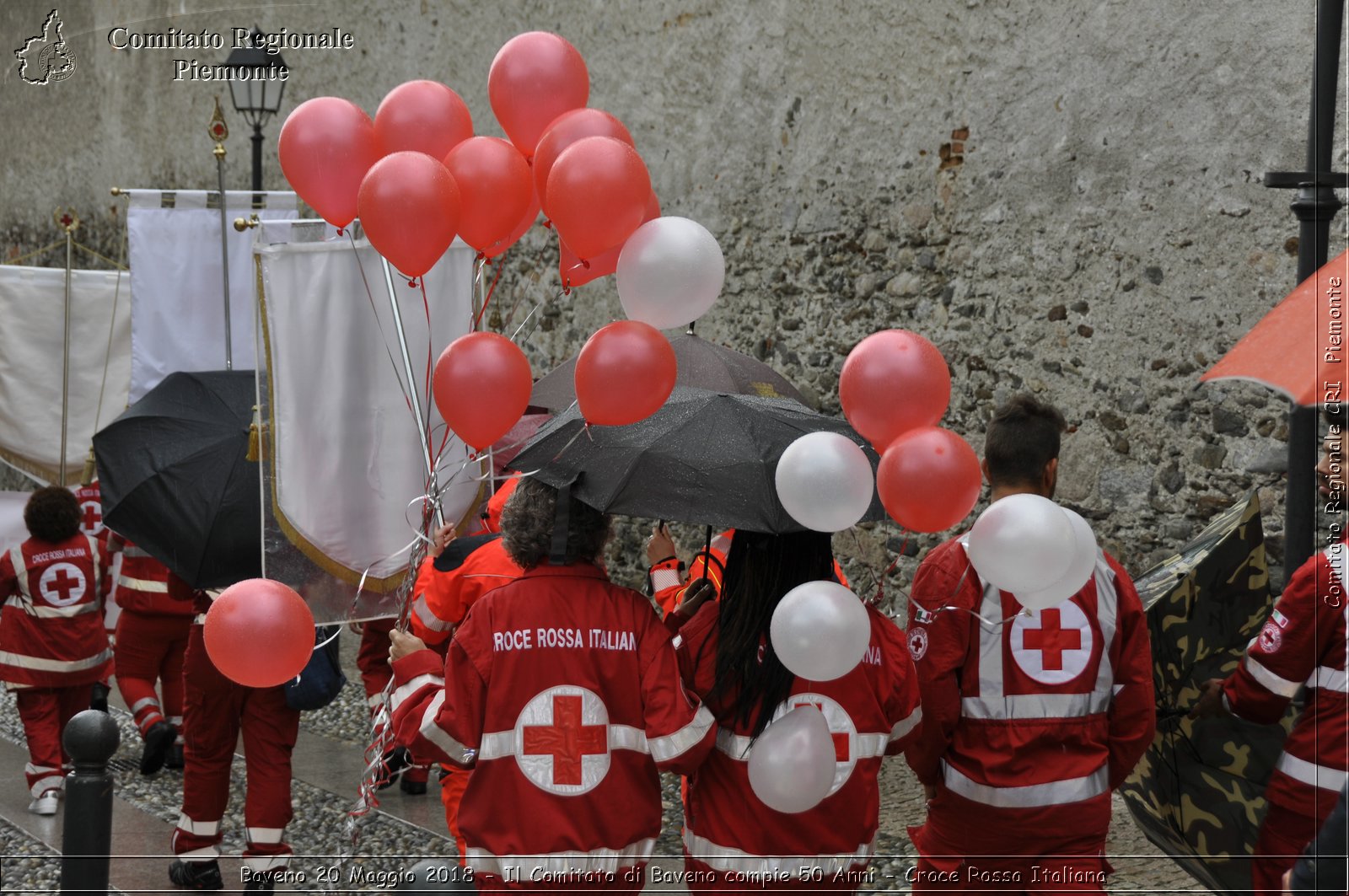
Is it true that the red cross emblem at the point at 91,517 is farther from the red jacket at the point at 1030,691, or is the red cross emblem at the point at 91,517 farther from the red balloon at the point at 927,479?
the red balloon at the point at 927,479

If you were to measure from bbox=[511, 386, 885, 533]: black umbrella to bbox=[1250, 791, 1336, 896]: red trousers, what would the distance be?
3.50ft

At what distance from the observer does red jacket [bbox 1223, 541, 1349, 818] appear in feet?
9.13

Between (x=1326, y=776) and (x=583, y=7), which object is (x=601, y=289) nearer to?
(x=583, y=7)

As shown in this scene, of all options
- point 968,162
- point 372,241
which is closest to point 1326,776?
point 372,241

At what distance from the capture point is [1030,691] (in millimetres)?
3098

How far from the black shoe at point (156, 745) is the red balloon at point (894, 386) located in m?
4.58

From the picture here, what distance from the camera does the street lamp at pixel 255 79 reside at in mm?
8242

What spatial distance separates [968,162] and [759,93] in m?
1.67

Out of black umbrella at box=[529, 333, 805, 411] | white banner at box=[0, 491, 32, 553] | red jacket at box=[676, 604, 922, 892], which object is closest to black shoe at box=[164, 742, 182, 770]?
white banner at box=[0, 491, 32, 553]

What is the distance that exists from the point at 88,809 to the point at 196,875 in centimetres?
185

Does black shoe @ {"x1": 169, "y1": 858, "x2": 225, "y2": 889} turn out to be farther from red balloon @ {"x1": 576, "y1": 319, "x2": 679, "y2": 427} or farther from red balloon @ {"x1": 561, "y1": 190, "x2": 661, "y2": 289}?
red balloon @ {"x1": 576, "y1": 319, "x2": 679, "y2": 427}

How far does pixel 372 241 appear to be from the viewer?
3.03 meters

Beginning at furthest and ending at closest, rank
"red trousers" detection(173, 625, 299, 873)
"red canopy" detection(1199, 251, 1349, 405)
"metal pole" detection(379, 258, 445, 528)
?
"red trousers" detection(173, 625, 299, 873) → "metal pole" detection(379, 258, 445, 528) → "red canopy" detection(1199, 251, 1349, 405)

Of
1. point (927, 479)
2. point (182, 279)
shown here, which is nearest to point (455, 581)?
point (927, 479)
